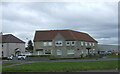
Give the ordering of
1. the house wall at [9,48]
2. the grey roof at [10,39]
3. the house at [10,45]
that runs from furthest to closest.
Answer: the grey roof at [10,39] → the house at [10,45] → the house wall at [9,48]

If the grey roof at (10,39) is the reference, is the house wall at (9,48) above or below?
below

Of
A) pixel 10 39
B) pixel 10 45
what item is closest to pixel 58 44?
pixel 10 45

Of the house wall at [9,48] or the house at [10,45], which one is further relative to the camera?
the house at [10,45]

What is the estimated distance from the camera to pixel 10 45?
6962cm

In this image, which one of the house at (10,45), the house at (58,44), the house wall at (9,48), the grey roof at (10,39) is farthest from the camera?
the grey roof at (10,39)

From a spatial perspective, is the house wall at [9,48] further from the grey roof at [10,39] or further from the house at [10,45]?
the grey roof at [10,39]

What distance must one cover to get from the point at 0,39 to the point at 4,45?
287 centimetres

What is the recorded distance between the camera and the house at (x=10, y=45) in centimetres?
6856

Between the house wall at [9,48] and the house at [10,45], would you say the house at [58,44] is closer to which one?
the house at [10,45]

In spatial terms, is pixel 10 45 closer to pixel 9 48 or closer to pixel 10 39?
pixel 9 48

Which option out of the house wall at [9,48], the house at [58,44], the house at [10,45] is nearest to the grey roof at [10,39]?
the house at [10,45]

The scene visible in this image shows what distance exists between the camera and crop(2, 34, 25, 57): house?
68.6 meters

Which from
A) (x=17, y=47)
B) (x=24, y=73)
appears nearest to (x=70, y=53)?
(x=17, y=47)

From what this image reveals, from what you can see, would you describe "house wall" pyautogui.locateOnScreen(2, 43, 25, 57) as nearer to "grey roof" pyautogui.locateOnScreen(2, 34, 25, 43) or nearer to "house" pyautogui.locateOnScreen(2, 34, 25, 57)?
"house" pyautogui.locateOnScreen(2, 34, 25, 57)
